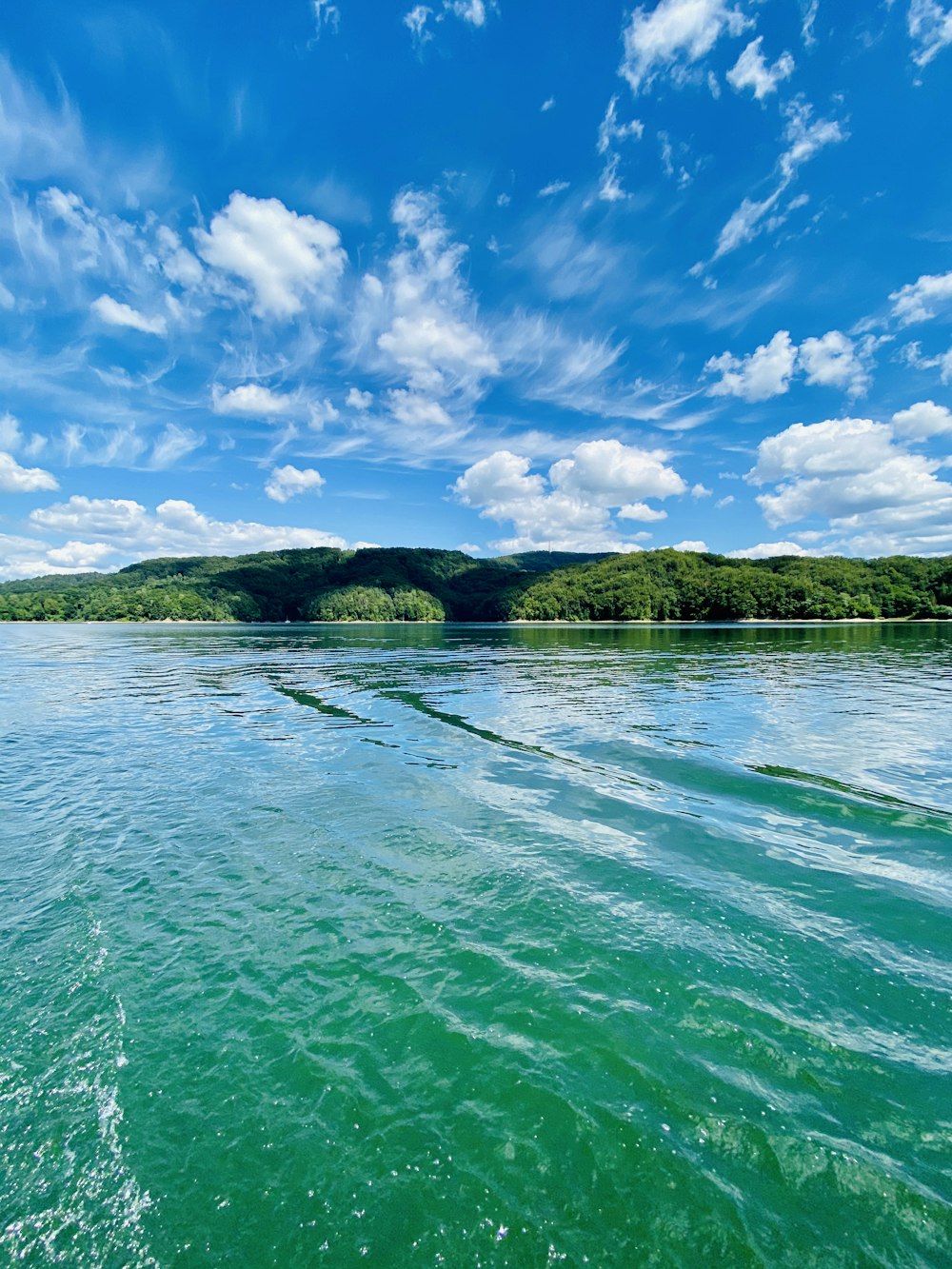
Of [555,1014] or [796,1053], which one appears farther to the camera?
[555,1014]

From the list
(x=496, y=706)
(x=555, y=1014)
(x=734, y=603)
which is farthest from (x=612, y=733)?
(x=734, y=603)

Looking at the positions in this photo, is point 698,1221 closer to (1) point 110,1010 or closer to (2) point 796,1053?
(2) point 796,1053

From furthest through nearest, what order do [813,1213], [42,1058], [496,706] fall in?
[496,706] → [42,1058] → [813,1213]

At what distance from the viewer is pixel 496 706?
2736cm

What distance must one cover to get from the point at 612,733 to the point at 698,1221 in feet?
54.8

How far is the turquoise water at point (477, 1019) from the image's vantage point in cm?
412

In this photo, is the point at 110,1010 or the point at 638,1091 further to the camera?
the point at 110,1010

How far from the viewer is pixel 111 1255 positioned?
3838 mm

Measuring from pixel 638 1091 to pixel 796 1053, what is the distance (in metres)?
1.78

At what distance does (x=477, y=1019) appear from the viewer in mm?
6199

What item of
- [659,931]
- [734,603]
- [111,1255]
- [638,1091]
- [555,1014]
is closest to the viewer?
[111,1255]

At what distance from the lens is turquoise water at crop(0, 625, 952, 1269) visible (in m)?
4.12

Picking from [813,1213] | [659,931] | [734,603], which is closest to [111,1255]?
[813,1213]

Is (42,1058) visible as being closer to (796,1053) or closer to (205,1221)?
(205,1221)
